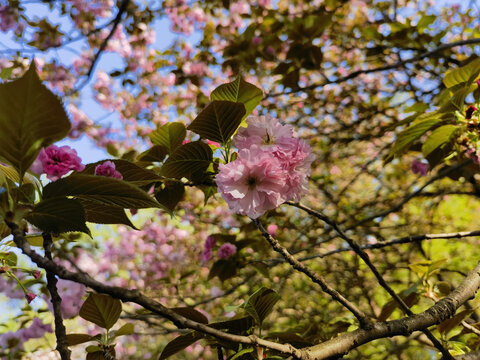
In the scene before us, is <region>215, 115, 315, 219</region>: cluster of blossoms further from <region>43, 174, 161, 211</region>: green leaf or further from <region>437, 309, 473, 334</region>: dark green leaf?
<region>437, 309, 473, 334</region>: dark green leaf

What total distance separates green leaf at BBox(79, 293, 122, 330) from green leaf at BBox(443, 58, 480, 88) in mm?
1132

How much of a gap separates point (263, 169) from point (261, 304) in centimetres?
30

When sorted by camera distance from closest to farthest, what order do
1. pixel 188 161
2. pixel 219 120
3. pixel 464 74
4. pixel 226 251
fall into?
pixel 219 120, pixel 188 161, pixel 464 74, pixel 226 251

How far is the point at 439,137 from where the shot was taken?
1219 mm

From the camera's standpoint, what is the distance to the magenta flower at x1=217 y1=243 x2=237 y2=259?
1.82m

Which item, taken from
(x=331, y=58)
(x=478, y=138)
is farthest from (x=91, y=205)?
(x=331, y=58)

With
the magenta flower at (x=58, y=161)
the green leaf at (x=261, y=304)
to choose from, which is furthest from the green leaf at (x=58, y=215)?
the green leaf at (x=261, y=304)

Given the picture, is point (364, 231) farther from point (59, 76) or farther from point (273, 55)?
point (59, 76)

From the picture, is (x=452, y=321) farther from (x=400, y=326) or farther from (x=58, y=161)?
(x=58, y=161)

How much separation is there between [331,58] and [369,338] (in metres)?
4.21

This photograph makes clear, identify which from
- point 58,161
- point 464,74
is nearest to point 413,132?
point 464,74

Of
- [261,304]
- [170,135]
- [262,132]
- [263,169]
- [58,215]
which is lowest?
[261,304]

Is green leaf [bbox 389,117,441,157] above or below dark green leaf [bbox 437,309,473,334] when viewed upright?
above

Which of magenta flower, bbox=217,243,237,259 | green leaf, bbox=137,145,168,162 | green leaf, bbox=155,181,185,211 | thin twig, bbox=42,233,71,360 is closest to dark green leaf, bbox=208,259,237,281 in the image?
magenta flower, bbox=217,243,237,259
